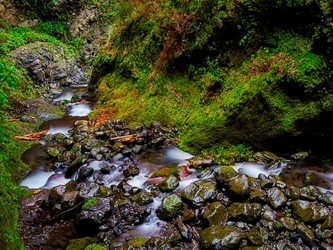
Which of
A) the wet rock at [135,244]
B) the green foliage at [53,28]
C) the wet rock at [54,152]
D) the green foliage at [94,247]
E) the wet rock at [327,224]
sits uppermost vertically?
the green foliage at [53,28]

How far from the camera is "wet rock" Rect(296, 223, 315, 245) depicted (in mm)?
3979

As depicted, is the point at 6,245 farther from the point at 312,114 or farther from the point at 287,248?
the point at 312,114

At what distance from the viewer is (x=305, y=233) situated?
404 centimetres

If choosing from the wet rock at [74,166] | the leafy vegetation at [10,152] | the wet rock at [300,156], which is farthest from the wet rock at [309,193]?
the wet rock at [74,166]

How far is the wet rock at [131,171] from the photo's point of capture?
6.11 metres

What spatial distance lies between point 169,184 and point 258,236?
1.83m

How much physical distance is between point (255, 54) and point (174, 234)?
4.25m

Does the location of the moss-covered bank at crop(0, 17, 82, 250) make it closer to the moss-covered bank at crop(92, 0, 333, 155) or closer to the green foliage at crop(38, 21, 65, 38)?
the green foliage at crop(38, 21, 65, 38)

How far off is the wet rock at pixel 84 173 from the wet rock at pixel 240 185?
275cm

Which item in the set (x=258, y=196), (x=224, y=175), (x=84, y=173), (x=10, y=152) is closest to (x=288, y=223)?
(x=258, y=196)

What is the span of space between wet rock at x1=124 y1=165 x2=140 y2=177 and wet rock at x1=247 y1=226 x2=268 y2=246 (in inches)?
104

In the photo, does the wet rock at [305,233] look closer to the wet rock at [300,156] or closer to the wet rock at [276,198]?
the wet rock at [276,198]

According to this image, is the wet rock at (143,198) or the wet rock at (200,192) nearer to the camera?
the wet rock at (200,192)

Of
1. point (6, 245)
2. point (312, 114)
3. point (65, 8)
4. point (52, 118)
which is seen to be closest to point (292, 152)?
point (312, 114)
